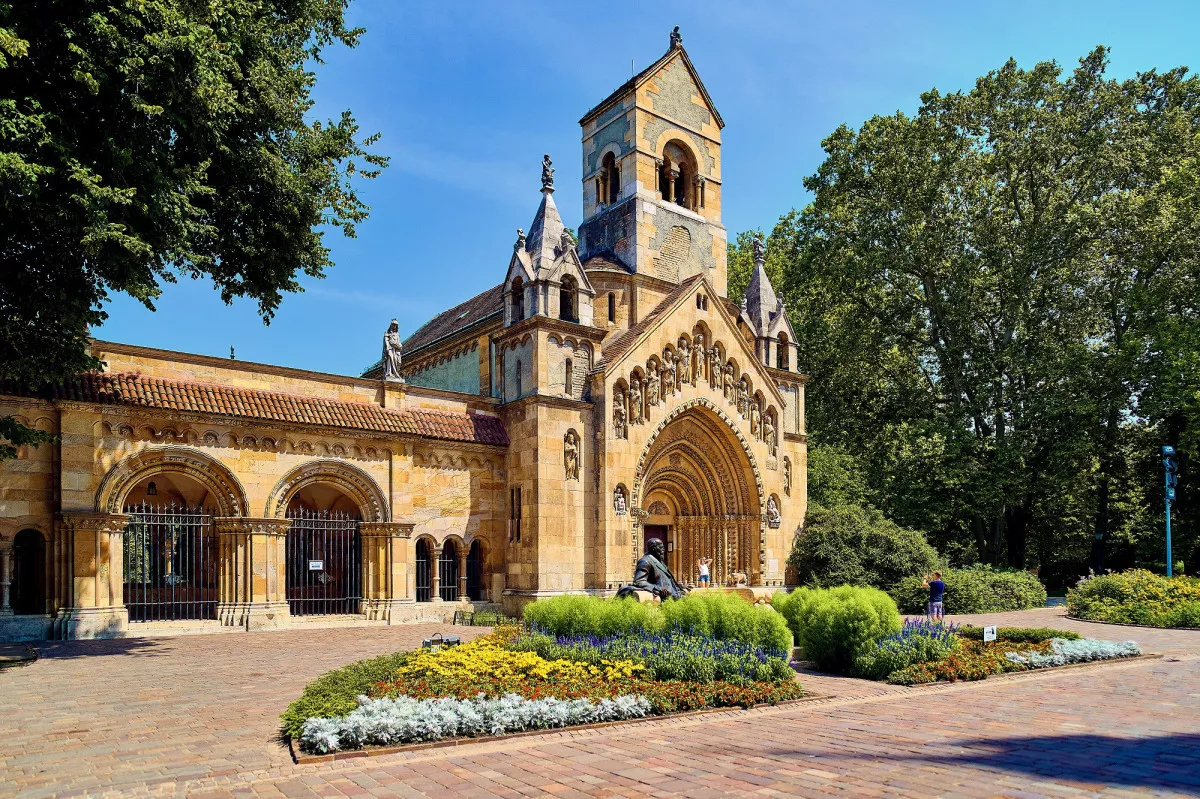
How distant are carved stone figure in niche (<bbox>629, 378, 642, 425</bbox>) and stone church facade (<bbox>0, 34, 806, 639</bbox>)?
0.07 m

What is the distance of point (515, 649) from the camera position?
562 inches

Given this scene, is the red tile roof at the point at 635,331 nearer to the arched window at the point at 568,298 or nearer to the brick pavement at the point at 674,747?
the arched window at the point at 568,298

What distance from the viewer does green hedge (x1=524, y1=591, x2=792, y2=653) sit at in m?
14.2

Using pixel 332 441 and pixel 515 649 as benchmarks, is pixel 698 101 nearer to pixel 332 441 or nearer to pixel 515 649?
pixel 332 441

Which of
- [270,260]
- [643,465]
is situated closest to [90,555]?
[270,260]

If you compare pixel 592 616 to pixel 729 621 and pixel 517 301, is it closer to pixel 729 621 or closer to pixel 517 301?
pixel 729 621

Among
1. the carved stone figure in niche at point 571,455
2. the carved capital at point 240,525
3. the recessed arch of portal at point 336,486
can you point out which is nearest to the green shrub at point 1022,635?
the carved stone figure in niche at point 571,455

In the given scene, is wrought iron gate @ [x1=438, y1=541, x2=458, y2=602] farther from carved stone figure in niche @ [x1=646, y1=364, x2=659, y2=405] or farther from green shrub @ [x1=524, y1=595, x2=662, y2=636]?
green shrub @ [x1=524, y1=595, x2=662, y2=636]

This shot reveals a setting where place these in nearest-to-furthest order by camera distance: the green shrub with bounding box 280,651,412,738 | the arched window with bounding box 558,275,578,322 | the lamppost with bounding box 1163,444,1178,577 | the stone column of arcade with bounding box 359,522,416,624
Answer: the green shrub with bounding box 280,651,412,738
the stone column of arcade with bounding box 359,522,416,624
the arched window with bounding box 558,275,578,322
the lamppost with bounding box 1163,444,1178,577

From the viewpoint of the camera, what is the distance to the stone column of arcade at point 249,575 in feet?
72.2

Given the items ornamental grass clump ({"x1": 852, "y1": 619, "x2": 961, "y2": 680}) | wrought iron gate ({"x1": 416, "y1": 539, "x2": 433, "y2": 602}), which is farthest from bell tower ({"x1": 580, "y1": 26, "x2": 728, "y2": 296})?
ornamental grass clump ({"x1": 852, "y1": 619, "x2": 961, "y2": 680})

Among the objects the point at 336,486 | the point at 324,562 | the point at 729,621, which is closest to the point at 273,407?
the point at 336,486

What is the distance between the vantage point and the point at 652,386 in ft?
92.0

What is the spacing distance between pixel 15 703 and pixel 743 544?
22845 mm
